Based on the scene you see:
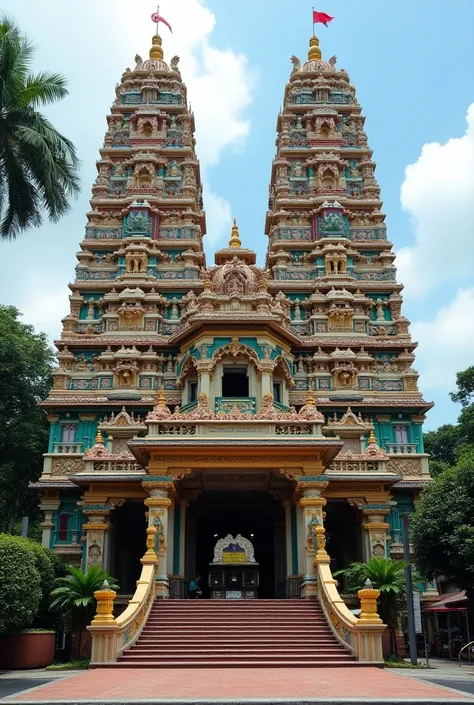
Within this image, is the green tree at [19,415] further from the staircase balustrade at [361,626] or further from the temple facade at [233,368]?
the staircase balustrade at [361,626]

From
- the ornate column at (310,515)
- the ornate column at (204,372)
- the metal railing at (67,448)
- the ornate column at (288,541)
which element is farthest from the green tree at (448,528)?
the metal railing at (67,448)

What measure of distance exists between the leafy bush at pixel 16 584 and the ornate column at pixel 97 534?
5.32 metres

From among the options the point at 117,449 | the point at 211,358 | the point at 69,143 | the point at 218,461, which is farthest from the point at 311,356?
the point at 69,143

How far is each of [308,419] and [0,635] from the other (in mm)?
11034

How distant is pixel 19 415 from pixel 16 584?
2089 centimetres

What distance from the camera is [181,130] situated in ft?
135

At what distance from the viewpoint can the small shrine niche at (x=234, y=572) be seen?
77.9 feet

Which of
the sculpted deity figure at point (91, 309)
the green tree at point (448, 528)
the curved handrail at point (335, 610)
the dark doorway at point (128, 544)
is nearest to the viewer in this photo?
the curved handrail at point (335, 610)

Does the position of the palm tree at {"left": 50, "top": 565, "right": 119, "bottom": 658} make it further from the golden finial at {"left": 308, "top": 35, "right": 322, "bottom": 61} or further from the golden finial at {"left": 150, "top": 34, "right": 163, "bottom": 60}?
the golden finial at {"left": 308, "top": 35, "right": 322, "bottom": 61}

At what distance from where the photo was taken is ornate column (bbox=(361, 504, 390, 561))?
24078mm

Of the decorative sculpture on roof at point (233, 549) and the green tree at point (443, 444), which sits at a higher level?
the green tree at point (443, 444)

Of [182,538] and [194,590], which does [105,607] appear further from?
[194,590]

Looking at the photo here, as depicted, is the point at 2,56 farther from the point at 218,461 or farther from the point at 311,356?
the point at 311,356

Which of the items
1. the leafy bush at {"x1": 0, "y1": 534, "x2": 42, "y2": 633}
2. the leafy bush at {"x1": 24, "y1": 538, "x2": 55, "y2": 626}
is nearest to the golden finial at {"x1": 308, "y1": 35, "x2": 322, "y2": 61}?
the leafy bush at {"x1": 24, "y1": 538, "x2": 55, "y2": 626}
